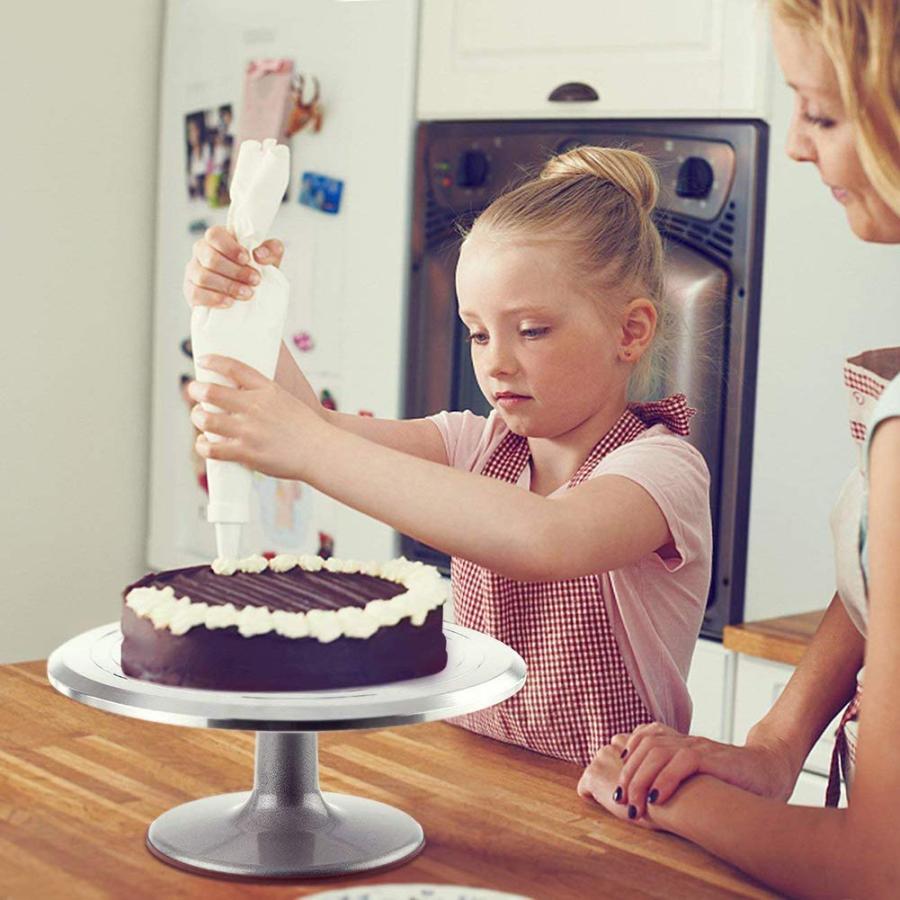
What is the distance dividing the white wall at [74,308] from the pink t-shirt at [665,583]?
2067mm

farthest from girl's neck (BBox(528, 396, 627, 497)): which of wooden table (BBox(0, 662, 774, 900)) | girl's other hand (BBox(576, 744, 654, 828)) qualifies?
girl's other hand (BBox(576, 744, 654, 828))

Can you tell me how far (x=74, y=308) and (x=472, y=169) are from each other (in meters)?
1.14

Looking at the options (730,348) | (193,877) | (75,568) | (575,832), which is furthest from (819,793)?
(75,568)

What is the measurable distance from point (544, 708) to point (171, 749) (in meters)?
0.36

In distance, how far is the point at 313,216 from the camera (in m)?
2.91

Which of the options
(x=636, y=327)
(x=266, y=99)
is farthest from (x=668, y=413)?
(x=266, y=99)

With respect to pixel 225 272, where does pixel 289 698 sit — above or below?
below

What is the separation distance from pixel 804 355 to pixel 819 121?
1.31m

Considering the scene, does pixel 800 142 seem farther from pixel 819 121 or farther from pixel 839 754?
pixel 839 754

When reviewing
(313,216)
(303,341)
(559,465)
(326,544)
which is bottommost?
(326,544)

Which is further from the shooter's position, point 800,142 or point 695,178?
point 695,178

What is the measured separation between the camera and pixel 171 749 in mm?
1217

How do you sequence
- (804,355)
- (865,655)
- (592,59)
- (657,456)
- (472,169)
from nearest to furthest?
1. (865,655)
2. (657,456)
3. (804,355)
4. (592,59)
5. (472,169)

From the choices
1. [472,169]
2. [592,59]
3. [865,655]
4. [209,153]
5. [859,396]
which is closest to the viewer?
[865,655]
